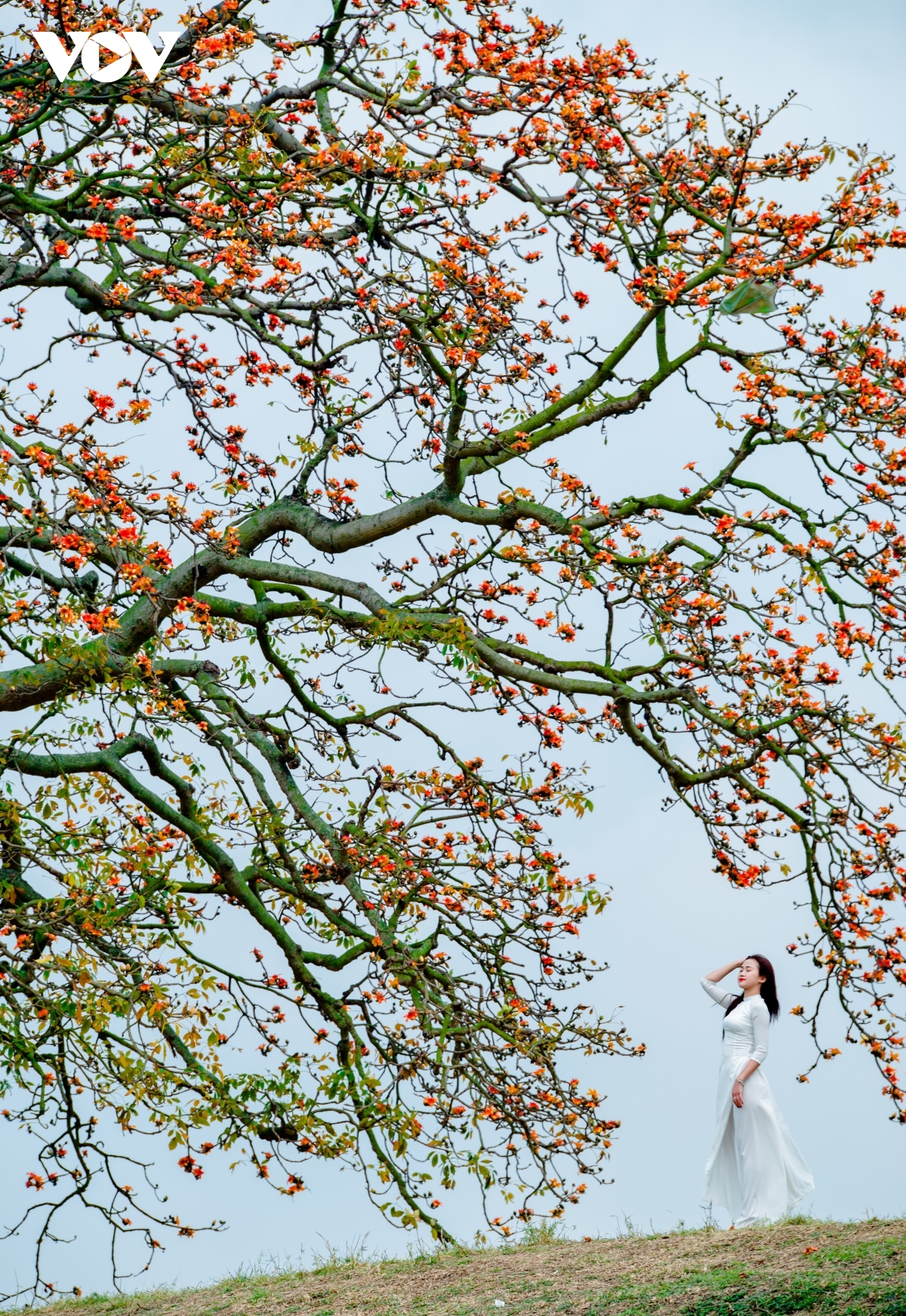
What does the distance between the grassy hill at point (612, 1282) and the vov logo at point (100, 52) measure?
7330 millimetres

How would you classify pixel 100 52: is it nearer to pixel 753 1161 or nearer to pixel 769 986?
pixel 769 986

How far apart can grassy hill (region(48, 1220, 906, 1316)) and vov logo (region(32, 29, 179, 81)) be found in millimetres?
7330

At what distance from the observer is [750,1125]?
31.3ft

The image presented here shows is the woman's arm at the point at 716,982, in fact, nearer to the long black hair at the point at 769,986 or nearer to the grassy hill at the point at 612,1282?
the long black hair at the point at 769,986

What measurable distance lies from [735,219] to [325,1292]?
7.49m

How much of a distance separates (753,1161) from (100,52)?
27.4ft

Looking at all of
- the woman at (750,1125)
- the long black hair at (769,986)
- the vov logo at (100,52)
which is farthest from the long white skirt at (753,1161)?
the vov logo at (100,52)

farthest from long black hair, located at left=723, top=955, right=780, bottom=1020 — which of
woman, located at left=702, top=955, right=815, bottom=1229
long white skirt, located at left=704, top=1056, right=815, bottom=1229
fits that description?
long white skirt, located at left=704, top=1056, right=815, bottom=1229

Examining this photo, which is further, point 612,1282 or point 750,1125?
point 750,1125

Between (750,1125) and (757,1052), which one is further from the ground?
(757,1052)

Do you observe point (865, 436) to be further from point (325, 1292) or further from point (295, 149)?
point (325, 1292)

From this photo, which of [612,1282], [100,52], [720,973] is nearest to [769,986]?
[720,973]

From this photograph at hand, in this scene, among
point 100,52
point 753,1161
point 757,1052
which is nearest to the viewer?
point 100,52

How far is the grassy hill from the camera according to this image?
285 inches
